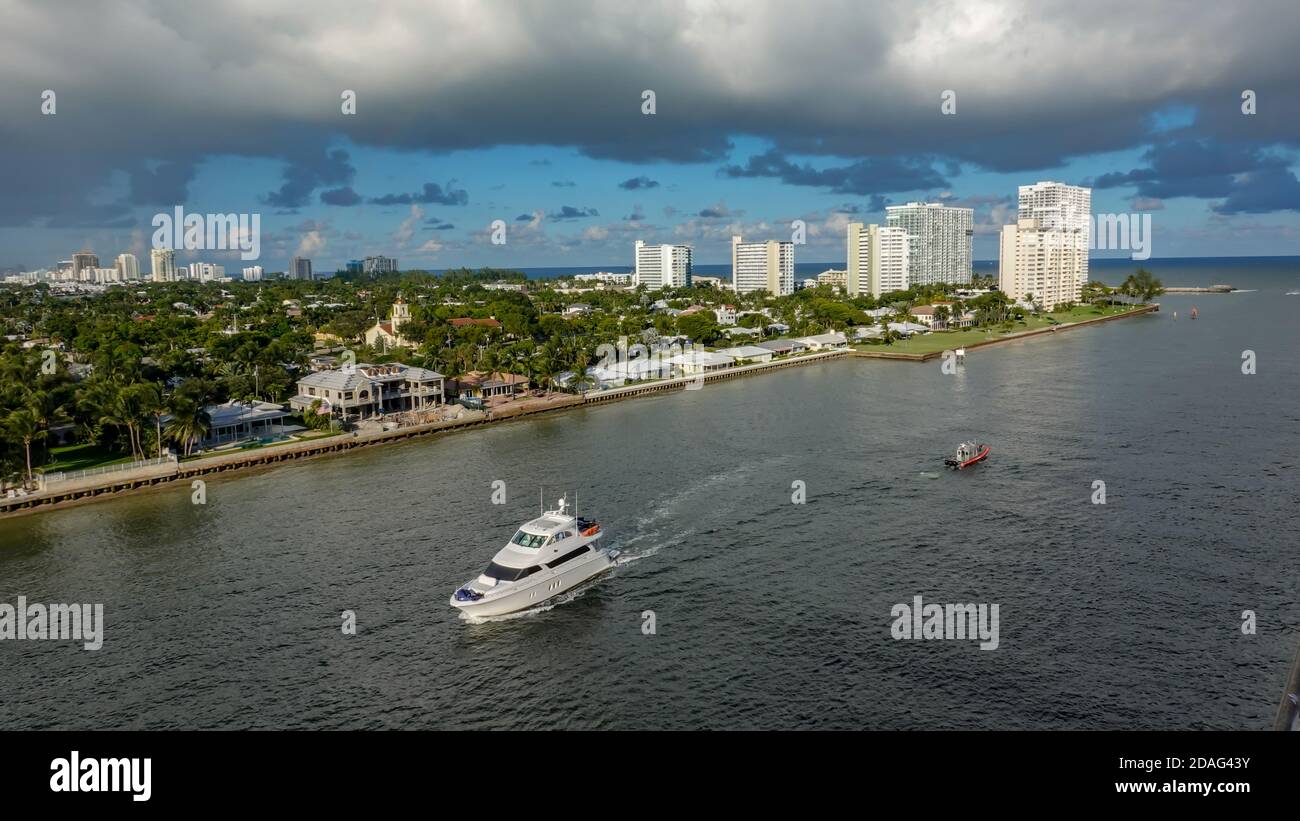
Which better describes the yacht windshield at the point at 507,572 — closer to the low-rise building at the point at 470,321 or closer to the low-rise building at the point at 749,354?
the low-rise building at the point at 749,354

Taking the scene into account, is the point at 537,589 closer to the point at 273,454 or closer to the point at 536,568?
the point at 536,568

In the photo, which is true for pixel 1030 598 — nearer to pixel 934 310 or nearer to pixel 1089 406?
pixel 1089 406

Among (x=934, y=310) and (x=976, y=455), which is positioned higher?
(x=934, y=310)

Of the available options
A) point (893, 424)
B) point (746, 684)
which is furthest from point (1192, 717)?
point (893, 424)

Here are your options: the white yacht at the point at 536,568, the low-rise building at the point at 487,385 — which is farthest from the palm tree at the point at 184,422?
the white yacht at the point at 536,568

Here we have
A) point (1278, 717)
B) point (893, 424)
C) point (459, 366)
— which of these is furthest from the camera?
point (459, 366)

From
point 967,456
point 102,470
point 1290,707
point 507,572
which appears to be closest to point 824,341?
point 967,456
